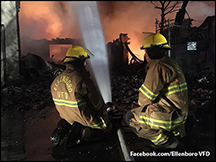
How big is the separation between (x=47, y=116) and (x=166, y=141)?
355 cm

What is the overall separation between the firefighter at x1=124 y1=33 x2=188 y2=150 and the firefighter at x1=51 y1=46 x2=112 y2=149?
0.74 metres

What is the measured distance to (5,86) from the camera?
7957 millimetres

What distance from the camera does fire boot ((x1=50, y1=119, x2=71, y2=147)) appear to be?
3.12 metres

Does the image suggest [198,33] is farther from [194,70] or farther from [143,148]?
[143,148]

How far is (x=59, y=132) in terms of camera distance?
10.2 feet

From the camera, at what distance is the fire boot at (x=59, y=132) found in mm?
3119

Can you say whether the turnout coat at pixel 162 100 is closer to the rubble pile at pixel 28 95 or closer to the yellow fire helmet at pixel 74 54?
the yellow fire helmet at pixel 74 54

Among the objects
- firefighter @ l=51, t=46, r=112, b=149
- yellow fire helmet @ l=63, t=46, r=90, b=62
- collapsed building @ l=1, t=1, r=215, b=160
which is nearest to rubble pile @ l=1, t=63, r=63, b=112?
collapsed building @ l=1, t=1, r=215, b=160

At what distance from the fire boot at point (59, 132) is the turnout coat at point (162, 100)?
4.40ft

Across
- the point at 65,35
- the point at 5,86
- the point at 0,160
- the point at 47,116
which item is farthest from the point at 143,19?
the point at 0,160

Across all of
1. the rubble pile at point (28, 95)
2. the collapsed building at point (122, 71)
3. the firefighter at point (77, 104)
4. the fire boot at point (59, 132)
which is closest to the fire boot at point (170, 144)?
the collapsed building at point (122, 71)

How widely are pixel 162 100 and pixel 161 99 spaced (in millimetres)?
23

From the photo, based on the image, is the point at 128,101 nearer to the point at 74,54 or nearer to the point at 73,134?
the point at 73,134

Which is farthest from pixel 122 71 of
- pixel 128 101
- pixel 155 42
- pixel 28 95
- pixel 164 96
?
pixel 164 96
